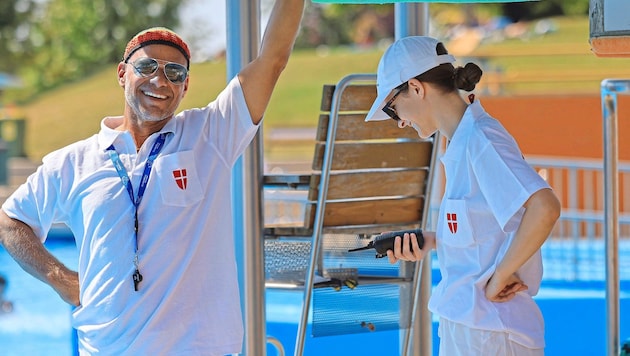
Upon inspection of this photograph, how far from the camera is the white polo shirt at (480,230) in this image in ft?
9.07

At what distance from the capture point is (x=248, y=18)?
13.7 feet

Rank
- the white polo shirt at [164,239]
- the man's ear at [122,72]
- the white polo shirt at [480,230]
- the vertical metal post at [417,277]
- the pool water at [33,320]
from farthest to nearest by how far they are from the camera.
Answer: the pool water at [33,320] < the vertical metal post at [417,277] < the man's ear at [122,72] < the white polo shirt at [164,239] < the white polo shirt at [480,230]

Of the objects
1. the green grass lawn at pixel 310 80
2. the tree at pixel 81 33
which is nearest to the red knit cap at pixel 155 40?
the green grass lawn at pixel 310 80

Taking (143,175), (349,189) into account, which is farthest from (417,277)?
(143,175)

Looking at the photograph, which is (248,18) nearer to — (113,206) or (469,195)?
(113,206)

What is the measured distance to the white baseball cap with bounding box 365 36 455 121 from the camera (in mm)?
2932

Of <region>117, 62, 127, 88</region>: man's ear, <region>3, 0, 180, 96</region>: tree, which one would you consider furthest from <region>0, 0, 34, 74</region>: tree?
<region>117, 62, 127, 88</region>: man's ear

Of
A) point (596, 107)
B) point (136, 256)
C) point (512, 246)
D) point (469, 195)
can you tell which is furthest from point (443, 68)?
point (596, 107)

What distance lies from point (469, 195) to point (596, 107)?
15658 mm

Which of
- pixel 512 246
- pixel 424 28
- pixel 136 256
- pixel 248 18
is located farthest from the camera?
pixel 424 28

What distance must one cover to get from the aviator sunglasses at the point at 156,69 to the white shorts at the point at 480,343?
1.23 metres

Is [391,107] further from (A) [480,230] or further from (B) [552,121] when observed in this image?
(B) [552,121]

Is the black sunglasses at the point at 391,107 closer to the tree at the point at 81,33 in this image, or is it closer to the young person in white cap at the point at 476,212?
the young person in white cap at the point at 476,212

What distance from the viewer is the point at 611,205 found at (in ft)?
11.7
